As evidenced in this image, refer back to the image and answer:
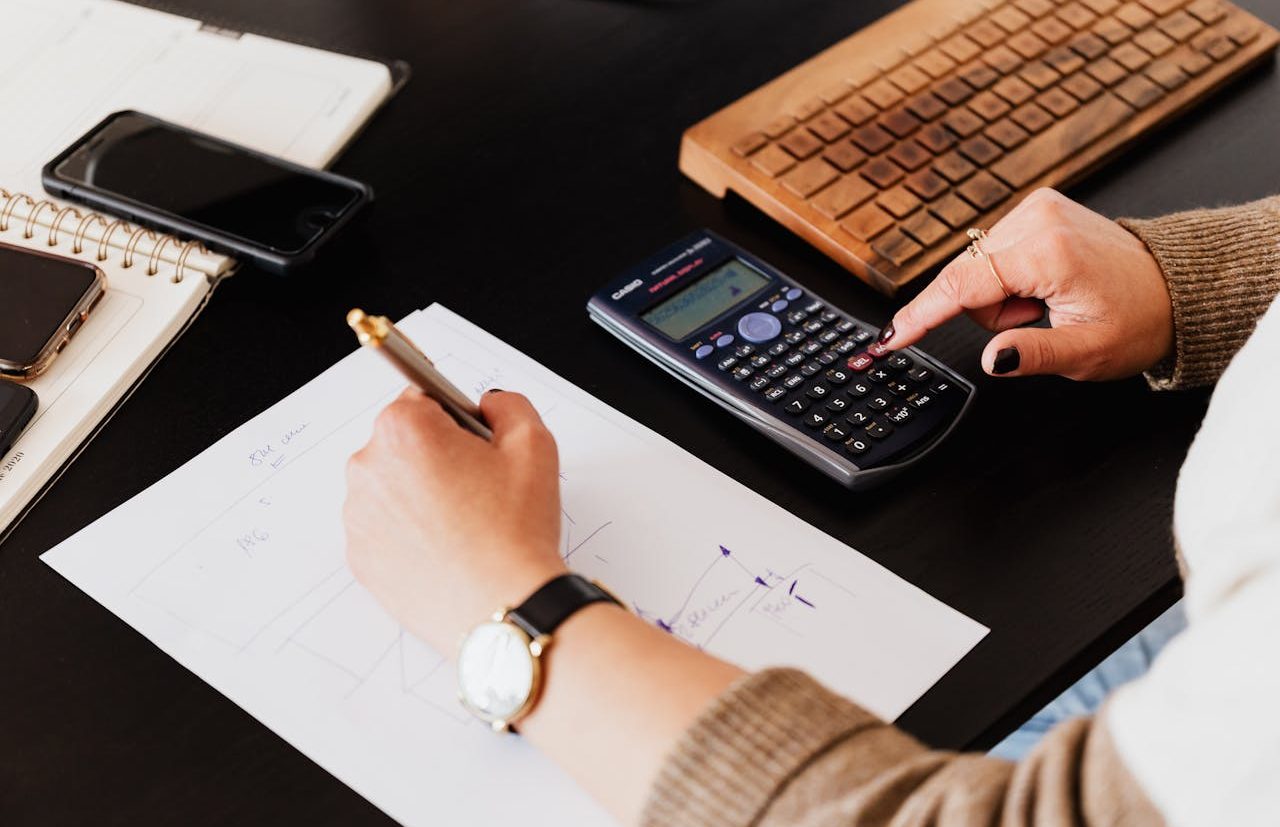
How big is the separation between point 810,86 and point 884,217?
140mm

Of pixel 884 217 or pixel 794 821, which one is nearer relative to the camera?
pixel 794 821

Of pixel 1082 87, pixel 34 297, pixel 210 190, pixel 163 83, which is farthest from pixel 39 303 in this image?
pixel 1082 87

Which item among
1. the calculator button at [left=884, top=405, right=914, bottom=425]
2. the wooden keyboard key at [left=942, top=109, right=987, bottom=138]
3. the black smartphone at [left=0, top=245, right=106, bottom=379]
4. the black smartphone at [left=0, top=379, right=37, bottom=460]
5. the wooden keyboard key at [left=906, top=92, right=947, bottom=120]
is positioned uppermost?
the black smartphone at [left=0, top=245, right=106, bottom=379]

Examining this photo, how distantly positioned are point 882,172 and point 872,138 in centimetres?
3

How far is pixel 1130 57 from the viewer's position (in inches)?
34.0

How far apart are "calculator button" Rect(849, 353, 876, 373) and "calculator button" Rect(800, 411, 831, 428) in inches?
1.6

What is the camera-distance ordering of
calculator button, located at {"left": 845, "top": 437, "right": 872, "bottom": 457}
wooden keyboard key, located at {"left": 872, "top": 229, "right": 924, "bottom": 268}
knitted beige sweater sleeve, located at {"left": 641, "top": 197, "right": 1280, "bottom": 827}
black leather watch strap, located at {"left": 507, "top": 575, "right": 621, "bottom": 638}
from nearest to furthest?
knitted beige sweater sleeve, located at {"left": 641, "top": 197, "right": 1280, "bottom": 827} → black leather watch strap, located at {"left": 507, "top": 575, "right": 621, "bottom": 638} → calculator button, located at {"left": 845, "top": 437, "right": 872, "bottom": 457} → wooden keyboard key, located at {"left": 872, "top": 229, "right": 924, "bottom": 268}

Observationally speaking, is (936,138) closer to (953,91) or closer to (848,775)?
(953,91)

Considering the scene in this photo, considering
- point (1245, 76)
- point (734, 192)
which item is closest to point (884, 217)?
point (734, 192)

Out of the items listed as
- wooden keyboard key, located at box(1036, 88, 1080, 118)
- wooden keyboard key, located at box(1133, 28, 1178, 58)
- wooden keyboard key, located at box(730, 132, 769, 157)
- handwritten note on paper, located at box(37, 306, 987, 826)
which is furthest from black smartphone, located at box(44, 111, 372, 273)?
wooden keyboard key, located at box(1133, 28, 1178, 58)

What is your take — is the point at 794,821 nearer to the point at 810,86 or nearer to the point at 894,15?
the point at 810,86

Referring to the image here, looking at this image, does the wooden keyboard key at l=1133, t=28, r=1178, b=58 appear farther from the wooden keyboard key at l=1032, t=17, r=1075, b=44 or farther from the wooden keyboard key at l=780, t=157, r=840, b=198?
the wooden keyboard key at l=780, t=157, r=840, b=198

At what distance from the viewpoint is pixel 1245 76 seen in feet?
2.95

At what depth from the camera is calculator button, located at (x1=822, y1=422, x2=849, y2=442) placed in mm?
634
